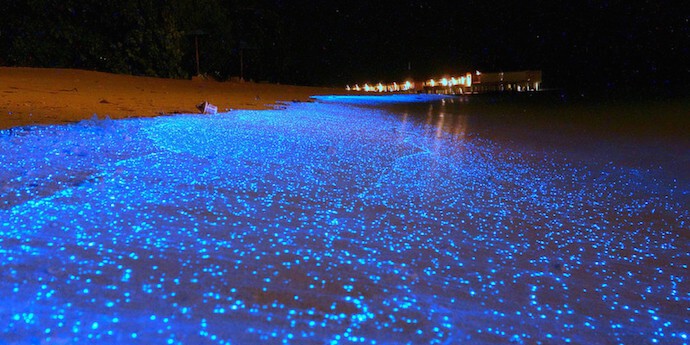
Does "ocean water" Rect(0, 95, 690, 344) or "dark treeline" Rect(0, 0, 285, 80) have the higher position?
"dark treeline" Rect(0, 0, 285, 80)

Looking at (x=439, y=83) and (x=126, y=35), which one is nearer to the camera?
(x=126, y=35)

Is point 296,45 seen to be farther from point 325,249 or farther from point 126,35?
point 325,249

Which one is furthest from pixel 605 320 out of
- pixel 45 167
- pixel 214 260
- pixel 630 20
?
pixel 630 20

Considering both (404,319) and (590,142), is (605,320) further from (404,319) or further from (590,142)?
(590,142)

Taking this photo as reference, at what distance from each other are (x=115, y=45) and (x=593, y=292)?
37.6ft

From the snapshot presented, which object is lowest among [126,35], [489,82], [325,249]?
[325,249]

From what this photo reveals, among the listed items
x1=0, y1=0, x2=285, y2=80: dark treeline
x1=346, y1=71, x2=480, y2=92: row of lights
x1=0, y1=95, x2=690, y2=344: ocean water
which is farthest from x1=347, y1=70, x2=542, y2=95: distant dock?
x1=0, y1=95, x2=690, y2=344: ocean water

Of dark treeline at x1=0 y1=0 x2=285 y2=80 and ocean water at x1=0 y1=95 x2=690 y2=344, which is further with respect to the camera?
dark treeline at x1=0 y1=0 x2=285 y2=80

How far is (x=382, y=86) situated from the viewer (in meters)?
22.4

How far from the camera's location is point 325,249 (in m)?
0.95

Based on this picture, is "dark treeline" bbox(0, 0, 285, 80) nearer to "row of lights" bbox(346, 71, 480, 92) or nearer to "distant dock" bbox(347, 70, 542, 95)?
"distant dock" bbox(347, 70, 542, 95)

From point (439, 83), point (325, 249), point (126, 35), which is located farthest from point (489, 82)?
point (325, 249)

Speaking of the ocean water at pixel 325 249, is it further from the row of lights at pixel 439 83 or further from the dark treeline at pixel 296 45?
the row of lights at pixel 439 83

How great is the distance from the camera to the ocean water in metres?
0.68
